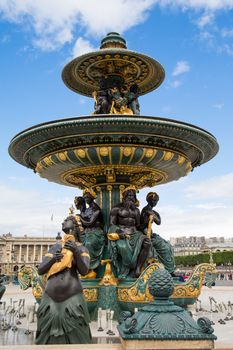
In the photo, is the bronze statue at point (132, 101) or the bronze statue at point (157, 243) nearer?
the bronze statue at point (157, 243)

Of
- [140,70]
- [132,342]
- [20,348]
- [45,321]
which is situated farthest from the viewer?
[140,70]

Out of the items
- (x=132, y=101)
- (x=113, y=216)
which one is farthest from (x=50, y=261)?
(x=132, y=101)

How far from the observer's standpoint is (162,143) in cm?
935

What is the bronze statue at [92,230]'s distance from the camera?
31.1ft

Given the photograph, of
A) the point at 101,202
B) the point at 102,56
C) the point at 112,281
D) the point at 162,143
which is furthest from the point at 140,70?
the point at 112,281

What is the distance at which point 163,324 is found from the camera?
3.36 meters

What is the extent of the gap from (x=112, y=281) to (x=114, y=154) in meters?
2.75

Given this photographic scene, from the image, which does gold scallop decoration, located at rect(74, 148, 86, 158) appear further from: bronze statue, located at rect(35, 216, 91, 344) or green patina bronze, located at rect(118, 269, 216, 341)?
green patina bronze, located at rect(118, 269, 216, 341)

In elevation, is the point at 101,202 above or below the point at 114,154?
below

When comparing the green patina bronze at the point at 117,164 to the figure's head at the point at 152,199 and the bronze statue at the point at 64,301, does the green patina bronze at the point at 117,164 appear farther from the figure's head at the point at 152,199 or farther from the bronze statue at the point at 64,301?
the bronze statue at the point at 64,301

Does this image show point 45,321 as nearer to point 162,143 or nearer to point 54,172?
point 162,143

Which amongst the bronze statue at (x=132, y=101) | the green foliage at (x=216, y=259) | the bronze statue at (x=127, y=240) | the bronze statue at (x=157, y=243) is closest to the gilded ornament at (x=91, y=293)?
the bronze statue at (x=127, y=240)

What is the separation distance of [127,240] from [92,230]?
1011 mm

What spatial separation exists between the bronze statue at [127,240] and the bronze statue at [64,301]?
4250 mm
